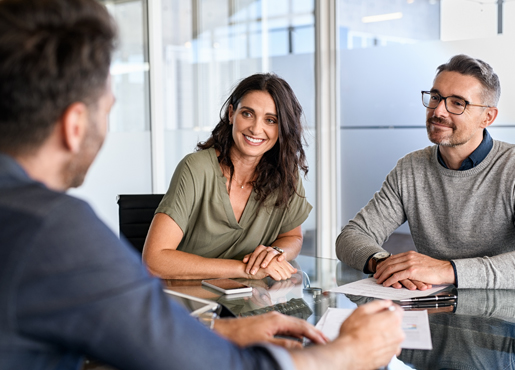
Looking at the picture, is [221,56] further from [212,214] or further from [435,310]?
[435,310]

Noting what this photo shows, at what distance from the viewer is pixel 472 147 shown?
2256 mm

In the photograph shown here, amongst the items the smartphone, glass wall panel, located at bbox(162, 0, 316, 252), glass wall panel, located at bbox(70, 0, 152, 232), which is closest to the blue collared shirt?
the smartphone

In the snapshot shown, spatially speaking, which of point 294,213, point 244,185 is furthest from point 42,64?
point 294,213

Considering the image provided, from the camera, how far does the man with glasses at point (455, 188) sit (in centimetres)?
219

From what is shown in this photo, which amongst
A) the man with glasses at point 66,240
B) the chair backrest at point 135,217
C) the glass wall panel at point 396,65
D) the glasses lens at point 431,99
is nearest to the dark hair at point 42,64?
the man with glasses at point 66,240

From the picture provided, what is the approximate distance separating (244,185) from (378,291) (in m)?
0.85

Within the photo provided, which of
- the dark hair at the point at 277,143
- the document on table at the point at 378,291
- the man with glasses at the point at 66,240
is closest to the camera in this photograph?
the man with glasses at the point at 66,240

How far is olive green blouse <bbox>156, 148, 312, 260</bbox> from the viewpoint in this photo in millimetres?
2244

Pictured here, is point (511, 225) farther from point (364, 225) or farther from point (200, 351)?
point (200, 351)

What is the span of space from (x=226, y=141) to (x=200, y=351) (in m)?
1.73

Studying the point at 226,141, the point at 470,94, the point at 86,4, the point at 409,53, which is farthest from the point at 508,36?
the point at 86,4

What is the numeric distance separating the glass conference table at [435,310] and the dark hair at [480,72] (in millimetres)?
894

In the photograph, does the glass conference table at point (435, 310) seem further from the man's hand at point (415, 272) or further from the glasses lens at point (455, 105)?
the glasses lens at point (455, 105)

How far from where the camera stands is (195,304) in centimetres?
150
